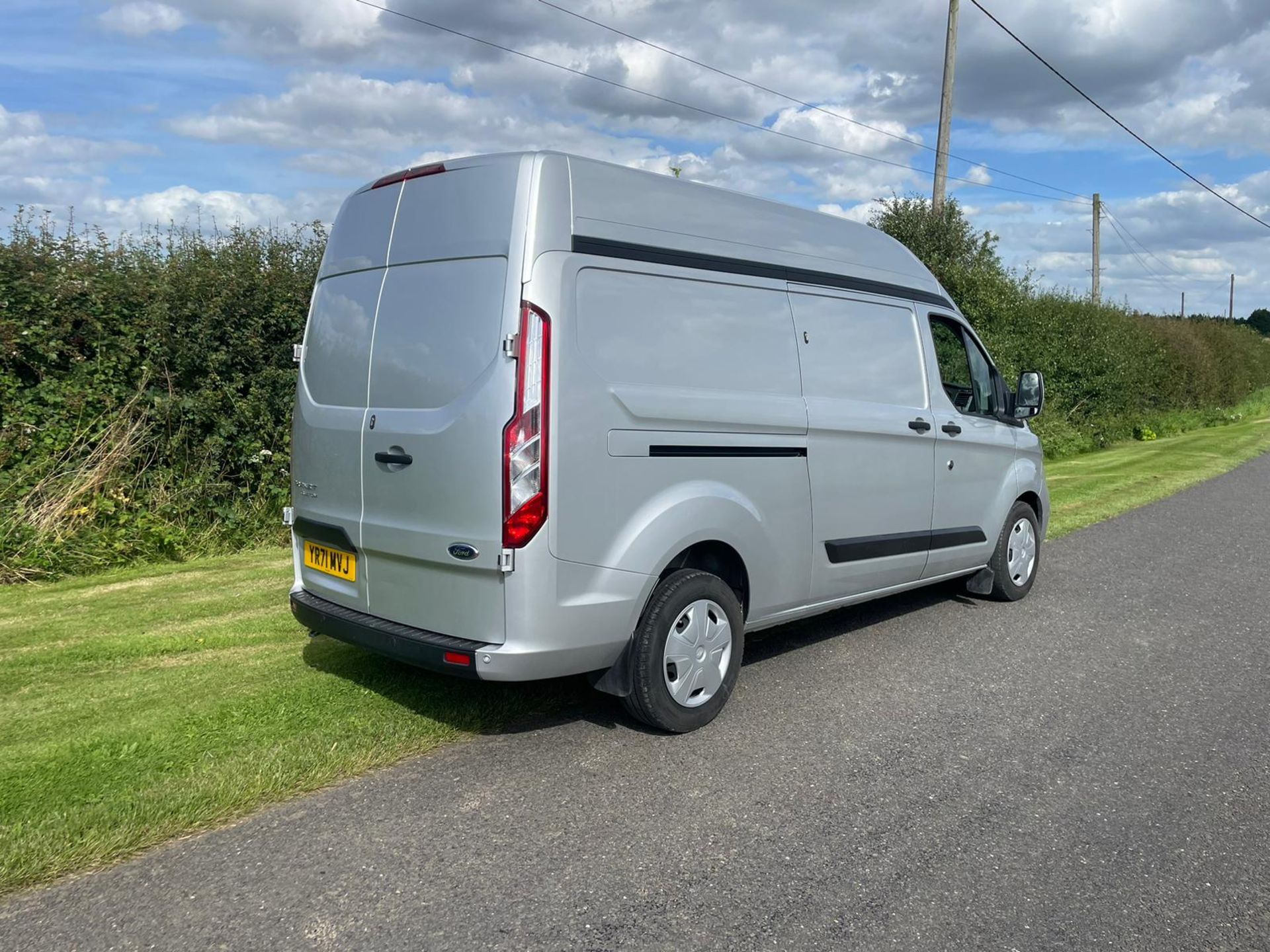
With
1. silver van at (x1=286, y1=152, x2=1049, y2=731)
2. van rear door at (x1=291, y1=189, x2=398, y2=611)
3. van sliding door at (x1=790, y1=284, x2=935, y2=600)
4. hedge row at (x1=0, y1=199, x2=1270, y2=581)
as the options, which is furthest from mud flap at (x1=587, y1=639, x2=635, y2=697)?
hedge row at (x1=0, y1=199, x2=1270, y2=581)

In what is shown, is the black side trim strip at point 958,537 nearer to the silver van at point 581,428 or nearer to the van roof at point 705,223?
the silver van at point 581,428

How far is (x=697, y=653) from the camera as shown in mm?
4586

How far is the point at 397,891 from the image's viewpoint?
3.21 meters

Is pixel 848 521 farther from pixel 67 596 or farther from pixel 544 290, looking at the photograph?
pixel 67 596

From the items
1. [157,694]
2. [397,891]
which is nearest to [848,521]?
[397,891]

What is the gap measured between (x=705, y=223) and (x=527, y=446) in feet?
5.04

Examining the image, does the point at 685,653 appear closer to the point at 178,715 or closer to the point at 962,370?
the point at 178,715

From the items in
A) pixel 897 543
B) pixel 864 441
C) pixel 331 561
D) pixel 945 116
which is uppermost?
pixel 945 116

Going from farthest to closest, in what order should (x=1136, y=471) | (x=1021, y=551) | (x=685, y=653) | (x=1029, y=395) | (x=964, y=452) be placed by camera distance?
(x=1136, y=471) → (x=1021, y=551) → (x=1029, y=395) → (x=964, y=452) → (x=685, y=653)

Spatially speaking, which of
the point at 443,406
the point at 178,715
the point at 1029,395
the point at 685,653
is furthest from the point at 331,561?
the point at 1029,395

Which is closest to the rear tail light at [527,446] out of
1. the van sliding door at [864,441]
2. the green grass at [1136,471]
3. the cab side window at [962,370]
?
the van sliding door at [864,441]

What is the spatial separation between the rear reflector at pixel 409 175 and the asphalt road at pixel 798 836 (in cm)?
249

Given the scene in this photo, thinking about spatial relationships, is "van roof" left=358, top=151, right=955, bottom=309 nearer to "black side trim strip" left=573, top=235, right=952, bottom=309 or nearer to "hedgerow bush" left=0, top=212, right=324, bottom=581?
"black side trim strip" left=573, top=235, right=952, bottom=309

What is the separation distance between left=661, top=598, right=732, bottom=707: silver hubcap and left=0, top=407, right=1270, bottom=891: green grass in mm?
738
